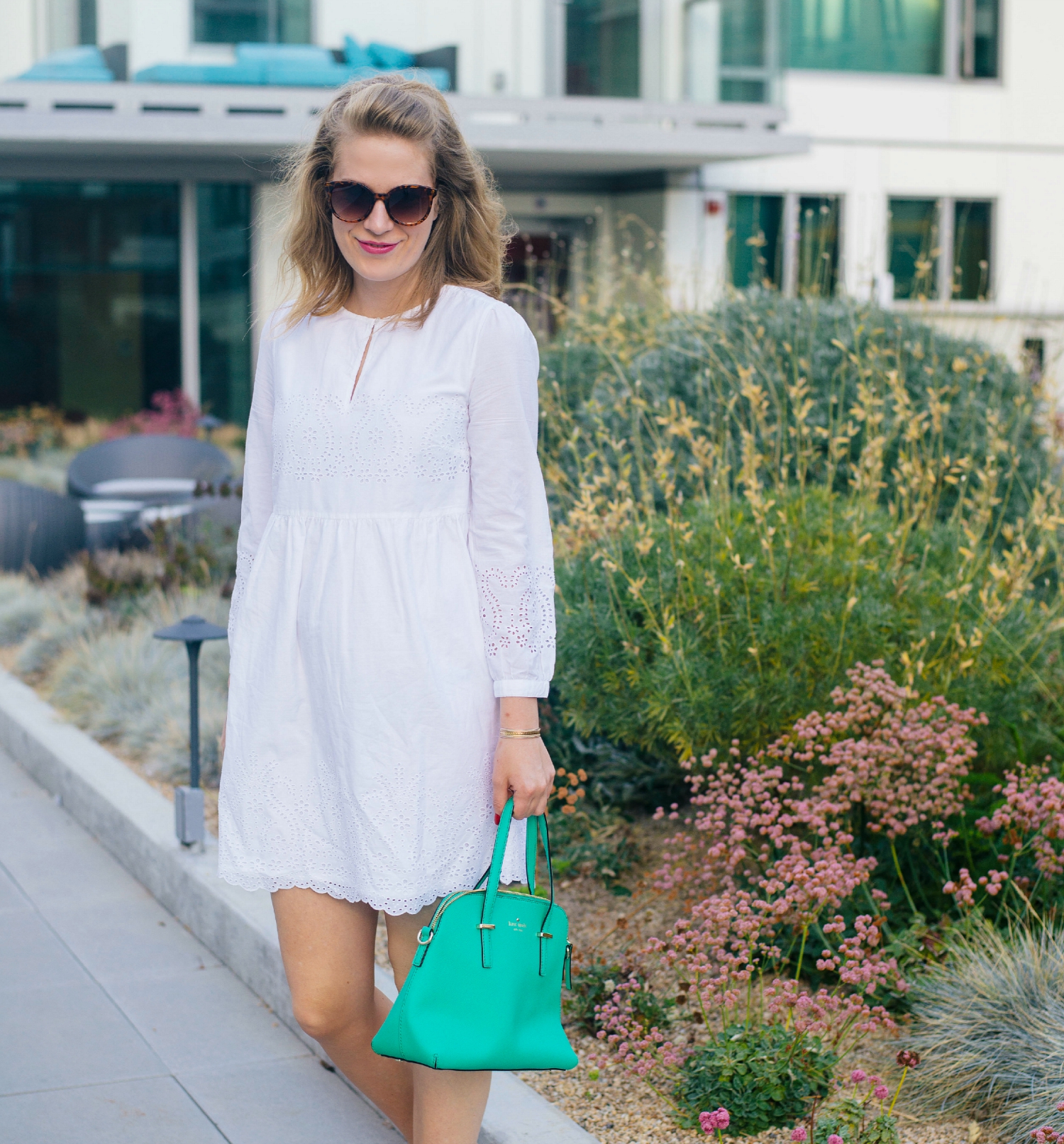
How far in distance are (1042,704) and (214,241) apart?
13490 millimetres

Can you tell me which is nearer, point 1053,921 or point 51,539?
point 1053,921

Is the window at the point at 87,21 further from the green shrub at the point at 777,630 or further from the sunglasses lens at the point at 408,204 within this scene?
the sunglasses lens at the point at 408,204

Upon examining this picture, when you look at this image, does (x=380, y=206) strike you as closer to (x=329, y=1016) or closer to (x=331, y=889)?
(x=331, y=889)

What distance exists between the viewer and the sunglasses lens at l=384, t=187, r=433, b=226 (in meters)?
A: 2.37

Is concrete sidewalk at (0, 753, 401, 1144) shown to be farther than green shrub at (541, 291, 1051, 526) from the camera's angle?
No

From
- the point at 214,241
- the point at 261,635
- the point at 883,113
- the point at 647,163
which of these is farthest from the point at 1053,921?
the point at 883,113

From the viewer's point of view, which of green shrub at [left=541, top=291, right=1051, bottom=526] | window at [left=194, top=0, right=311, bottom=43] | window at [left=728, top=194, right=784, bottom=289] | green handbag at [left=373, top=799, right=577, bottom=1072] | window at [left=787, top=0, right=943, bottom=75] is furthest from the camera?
window at [left=787, top=0, right=943, bottom=75]

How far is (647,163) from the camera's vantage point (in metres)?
15.7

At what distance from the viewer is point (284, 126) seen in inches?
547

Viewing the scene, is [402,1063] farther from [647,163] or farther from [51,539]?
[647,163]

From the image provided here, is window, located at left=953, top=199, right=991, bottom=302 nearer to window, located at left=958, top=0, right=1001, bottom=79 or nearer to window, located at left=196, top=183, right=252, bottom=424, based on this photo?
window, located at left=958, top=0, right=1001, bottom=79

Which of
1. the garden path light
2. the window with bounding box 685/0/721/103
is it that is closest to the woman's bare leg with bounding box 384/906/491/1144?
the garden path light

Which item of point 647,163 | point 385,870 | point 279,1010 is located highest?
point 647,163

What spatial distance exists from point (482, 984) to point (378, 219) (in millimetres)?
1223
